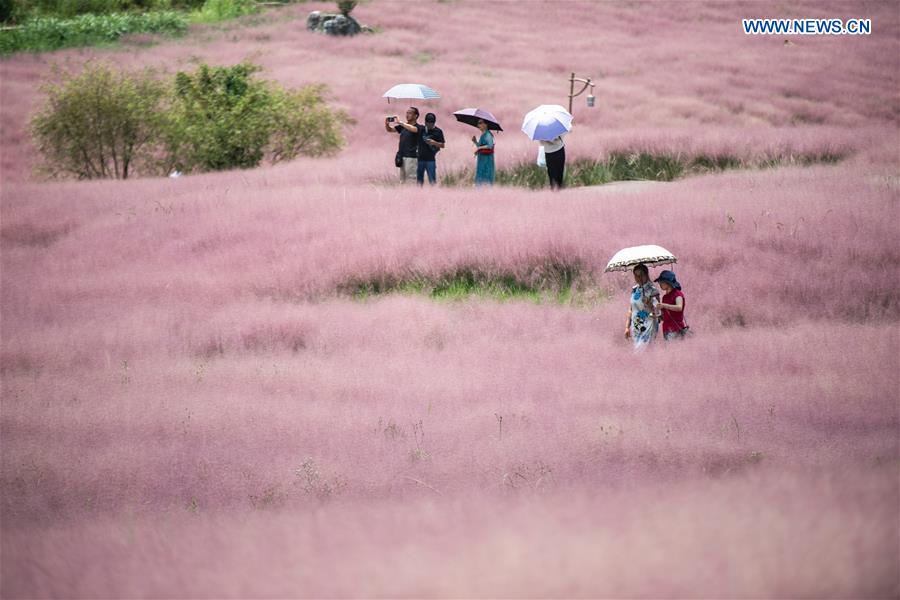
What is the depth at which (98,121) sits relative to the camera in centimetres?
2245

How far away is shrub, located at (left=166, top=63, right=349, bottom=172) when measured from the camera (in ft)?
71.6

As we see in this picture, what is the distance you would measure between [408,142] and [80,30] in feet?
96.1

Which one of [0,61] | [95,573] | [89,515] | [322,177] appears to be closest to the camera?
[95,573]

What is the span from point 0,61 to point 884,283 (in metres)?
35.2

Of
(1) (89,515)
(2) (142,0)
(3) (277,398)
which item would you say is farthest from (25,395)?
(2) (142,0)

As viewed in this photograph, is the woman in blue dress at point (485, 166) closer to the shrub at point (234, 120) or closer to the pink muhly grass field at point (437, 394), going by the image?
the pink muhly grass field at point (437, 394)

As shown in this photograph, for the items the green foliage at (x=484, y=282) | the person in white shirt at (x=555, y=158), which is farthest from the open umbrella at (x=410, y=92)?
the green foliage at (x=484, y=282)

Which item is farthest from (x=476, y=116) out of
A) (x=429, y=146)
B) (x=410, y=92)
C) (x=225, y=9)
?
(x=225, y=9)

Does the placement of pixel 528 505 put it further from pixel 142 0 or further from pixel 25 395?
pixel 142 0

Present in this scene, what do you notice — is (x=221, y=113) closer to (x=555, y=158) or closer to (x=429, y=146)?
(x=429, y=146)

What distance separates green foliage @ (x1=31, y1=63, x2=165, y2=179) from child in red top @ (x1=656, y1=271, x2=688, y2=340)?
56.2 ft

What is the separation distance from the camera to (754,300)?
398 inches

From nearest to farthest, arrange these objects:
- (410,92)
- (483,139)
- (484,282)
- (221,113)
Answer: (484,282), (483,139), (410,92), (221,113)

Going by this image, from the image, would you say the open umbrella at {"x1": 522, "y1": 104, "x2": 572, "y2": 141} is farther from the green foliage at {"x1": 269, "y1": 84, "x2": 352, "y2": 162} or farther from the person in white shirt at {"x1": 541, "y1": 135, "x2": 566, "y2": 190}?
the green foliage at {"x1": 269, "y1": 84, "x2": 352, "y2": 162}
